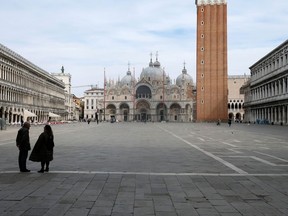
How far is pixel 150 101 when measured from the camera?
12781cm

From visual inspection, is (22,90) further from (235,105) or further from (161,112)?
(235,105)

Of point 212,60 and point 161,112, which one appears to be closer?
point 212,60

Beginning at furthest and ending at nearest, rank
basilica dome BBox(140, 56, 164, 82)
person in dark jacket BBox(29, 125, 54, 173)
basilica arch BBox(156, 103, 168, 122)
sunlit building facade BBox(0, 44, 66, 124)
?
basilica dome BBox(140, 56, 164, 82), basilica arch BBox(156, 103, 168, 122), sunlit building facade BBox(0, 44, 66, 124), person in dark jacket BBox(29, 125, 54, 173)

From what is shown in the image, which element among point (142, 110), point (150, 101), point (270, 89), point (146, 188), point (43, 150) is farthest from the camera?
point (142, 110)

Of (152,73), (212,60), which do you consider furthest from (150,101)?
(212,60)

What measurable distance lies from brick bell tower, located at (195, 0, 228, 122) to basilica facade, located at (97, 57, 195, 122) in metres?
39.2

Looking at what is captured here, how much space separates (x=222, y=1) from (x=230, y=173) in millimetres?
79636

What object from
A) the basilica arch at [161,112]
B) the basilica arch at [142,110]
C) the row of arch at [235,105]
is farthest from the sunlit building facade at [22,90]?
the row of arch at [235,105]

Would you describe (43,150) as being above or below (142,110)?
below

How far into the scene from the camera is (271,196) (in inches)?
296

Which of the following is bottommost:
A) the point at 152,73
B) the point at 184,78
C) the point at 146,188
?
the point at 146,188

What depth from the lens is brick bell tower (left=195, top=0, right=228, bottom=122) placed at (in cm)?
8438

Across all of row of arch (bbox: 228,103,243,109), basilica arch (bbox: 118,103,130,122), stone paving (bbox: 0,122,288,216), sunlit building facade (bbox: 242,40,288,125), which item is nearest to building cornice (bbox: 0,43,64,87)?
basilica arch (bbox: 118,103,130,122)

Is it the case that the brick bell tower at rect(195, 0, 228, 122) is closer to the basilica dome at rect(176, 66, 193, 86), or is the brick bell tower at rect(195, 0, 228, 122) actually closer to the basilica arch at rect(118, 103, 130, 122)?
the basilica arch at rect(118, 103, 130, 122)
